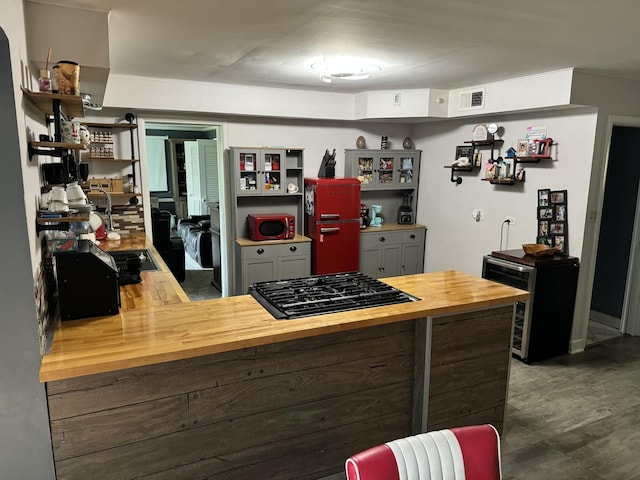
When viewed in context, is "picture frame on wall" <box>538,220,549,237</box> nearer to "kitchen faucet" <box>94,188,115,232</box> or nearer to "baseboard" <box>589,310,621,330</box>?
"baseboard" <box>589,310,621,330</box>

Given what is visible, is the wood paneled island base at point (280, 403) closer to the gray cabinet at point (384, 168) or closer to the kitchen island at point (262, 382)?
the kitchen island at point (262, 382)

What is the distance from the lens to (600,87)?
3.69m

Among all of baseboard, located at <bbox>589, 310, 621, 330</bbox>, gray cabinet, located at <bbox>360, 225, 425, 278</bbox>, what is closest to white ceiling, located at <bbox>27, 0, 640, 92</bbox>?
gray cabinet, located at <bbox>360, 225, 425, 278</bbox>

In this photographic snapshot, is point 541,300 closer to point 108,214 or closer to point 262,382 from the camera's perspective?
point 262,382

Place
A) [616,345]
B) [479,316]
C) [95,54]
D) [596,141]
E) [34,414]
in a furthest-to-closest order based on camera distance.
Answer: [616,345] < [596,141] < [479,316] < [95,54] < [34,414]

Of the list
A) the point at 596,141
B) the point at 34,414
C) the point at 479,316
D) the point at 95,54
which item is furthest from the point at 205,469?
the point at 596,141

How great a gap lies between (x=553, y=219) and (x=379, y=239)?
2.04 m

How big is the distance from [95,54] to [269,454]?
7.48 feet

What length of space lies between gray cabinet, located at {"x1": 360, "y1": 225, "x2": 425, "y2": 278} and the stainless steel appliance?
1.76 m

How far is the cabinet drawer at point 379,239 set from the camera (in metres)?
5.42

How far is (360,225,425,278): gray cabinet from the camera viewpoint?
17.9 ft

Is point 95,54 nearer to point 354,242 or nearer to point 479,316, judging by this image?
point 479,316

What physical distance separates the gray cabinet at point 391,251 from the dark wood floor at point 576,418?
6.94 feet

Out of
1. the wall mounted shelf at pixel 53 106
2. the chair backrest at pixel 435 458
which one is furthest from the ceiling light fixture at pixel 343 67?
the chair backrest at pixel 435 458
